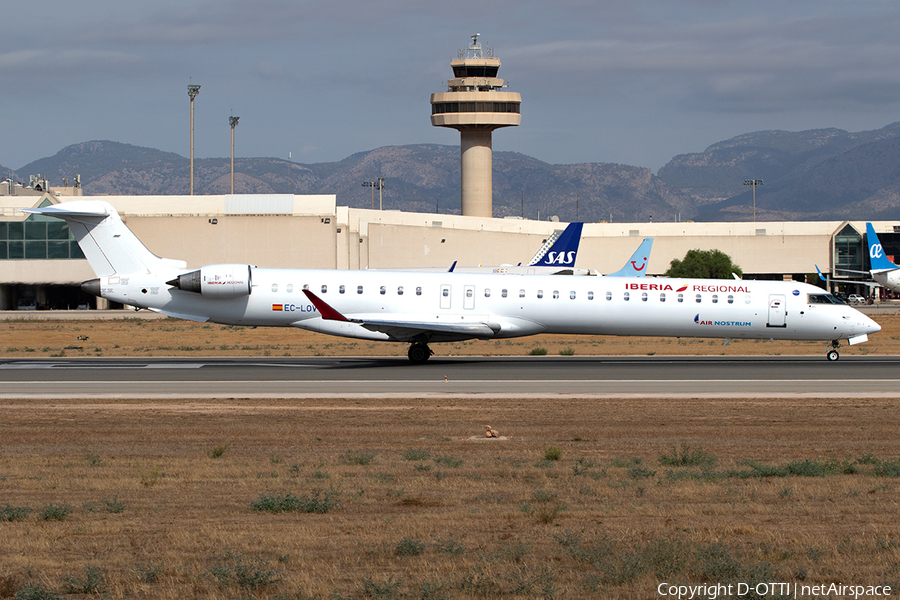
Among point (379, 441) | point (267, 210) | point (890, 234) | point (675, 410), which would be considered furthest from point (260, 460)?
point (890, 234)

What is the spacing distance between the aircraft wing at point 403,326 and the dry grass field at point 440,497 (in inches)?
331

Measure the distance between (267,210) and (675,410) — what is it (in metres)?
70.0

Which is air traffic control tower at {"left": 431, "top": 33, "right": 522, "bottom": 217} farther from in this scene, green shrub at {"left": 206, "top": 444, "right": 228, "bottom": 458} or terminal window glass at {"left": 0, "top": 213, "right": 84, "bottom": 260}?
green shrub at {"left": 206, "top": 444, "right": 228, "bottom": 458}

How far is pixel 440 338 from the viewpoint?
30797mm

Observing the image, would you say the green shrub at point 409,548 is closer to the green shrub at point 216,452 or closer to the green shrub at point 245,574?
the green shrub at point 245,574

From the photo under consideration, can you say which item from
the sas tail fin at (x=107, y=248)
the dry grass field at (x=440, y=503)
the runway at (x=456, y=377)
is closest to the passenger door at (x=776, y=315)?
the runway at (x=456, y=377)

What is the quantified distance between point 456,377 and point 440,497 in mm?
15138

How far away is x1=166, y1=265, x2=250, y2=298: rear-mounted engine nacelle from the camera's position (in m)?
30.4

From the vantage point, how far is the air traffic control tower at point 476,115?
12231 centimetres

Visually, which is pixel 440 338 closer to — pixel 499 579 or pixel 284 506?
pixel 284 506

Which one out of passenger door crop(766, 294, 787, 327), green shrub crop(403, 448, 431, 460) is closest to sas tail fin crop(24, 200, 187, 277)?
green shrub crop(403, 448, 431, 460)

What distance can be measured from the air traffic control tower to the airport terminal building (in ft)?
47.6

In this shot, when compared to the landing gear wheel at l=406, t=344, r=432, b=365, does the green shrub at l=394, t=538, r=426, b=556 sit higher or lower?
lower

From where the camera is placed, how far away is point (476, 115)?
122500 millimetres
